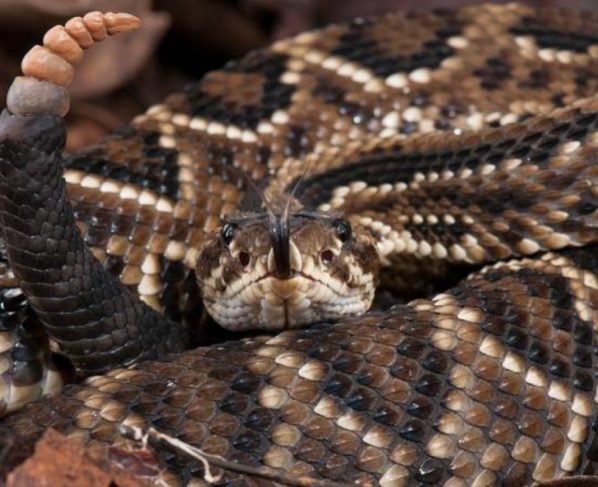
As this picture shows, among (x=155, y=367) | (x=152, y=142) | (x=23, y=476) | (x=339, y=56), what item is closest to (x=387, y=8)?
(x=339, y=56)

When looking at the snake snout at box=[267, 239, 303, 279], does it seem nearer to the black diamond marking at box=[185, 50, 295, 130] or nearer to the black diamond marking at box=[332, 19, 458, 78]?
the black diamond marking at box=[185, 50, 295, 130]

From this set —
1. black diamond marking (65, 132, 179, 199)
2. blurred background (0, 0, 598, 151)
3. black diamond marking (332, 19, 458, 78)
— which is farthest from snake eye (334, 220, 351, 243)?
blurred background (0, 0, 598, 151)

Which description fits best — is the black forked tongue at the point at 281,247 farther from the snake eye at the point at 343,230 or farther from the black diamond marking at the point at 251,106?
the black diamond marking at the point at 251,106

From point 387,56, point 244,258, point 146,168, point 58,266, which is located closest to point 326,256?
point 244,258

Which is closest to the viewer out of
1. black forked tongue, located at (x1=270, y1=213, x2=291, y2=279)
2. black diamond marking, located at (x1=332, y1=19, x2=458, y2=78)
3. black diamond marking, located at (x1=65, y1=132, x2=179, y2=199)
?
black forked tongue, located at (x1=270, y1=213, x2=291, y2=279)

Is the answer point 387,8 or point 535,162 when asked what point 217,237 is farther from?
point 387,8

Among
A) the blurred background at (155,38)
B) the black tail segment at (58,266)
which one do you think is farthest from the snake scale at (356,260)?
the blurred background at (155,38)

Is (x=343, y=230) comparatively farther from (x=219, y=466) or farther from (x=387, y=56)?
(x=387, y=56)
